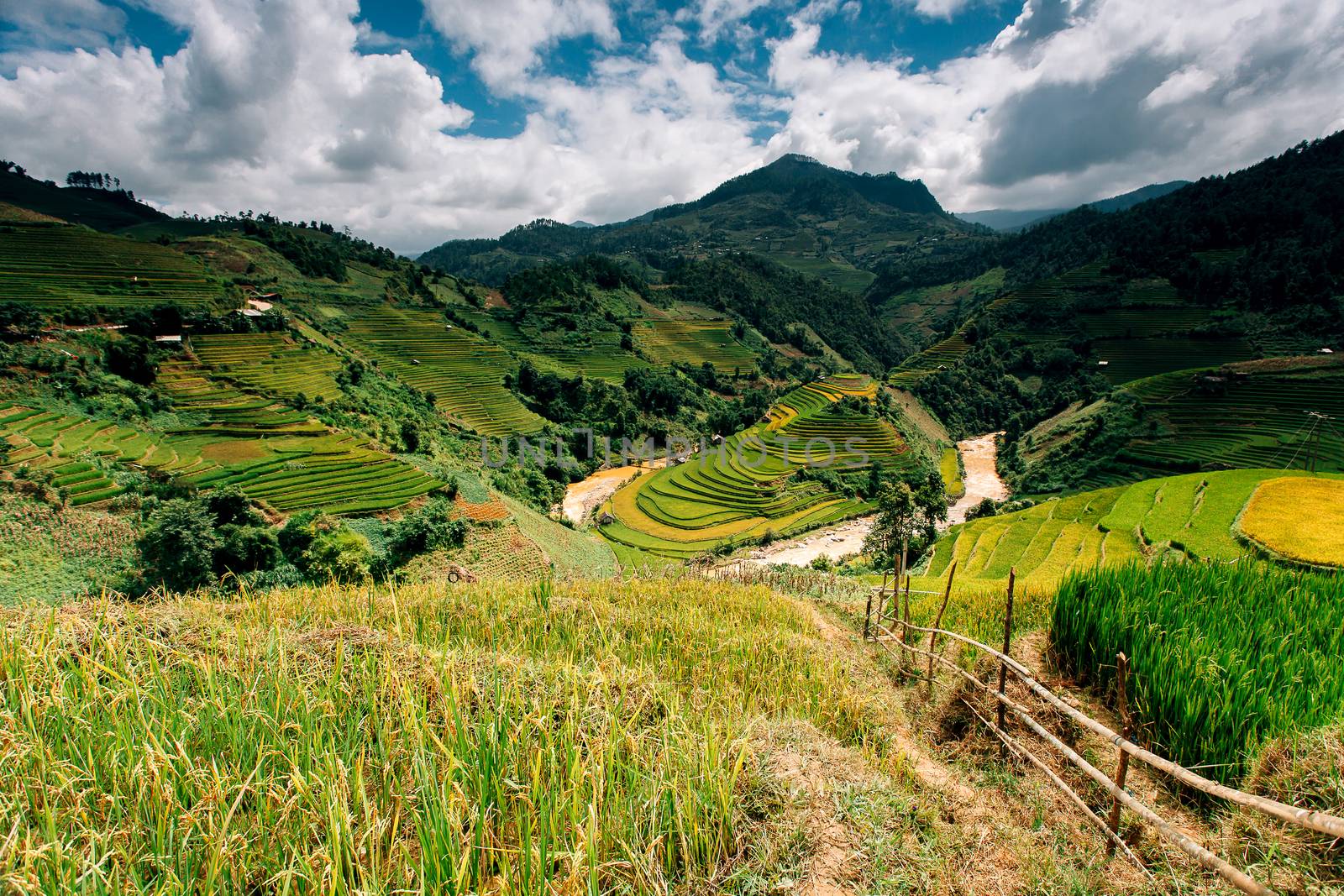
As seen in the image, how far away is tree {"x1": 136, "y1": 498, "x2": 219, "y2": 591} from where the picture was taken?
19.5 meters

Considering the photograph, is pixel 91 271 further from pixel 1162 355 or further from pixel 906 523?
pixel 1162 355

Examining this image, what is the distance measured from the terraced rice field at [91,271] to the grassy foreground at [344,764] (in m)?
54.9

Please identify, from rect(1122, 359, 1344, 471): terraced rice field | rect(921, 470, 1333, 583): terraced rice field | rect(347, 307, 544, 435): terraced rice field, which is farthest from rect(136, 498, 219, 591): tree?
rect(1122, 359, 1344, 471): terraced rice field

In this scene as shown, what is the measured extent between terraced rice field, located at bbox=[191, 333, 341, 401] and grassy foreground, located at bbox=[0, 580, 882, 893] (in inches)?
1614

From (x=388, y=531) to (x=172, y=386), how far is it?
22046 mm

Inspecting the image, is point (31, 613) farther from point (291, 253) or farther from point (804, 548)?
point (291, 253)

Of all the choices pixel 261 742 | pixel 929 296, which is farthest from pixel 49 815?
pixel 929 296

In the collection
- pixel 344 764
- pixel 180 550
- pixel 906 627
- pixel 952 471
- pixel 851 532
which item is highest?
pixel 344 764

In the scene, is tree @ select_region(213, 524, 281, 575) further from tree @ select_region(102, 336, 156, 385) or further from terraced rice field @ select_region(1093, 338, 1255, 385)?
terraced rice field @ select_region(1093, 338, 1255, 385)

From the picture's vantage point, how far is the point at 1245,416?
43438 mm

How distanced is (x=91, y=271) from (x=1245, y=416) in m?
99.3

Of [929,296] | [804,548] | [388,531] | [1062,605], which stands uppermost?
[929,296]

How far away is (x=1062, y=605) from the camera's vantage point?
5730mm

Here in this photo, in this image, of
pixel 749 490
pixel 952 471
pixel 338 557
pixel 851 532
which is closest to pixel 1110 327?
pixel 952 471
